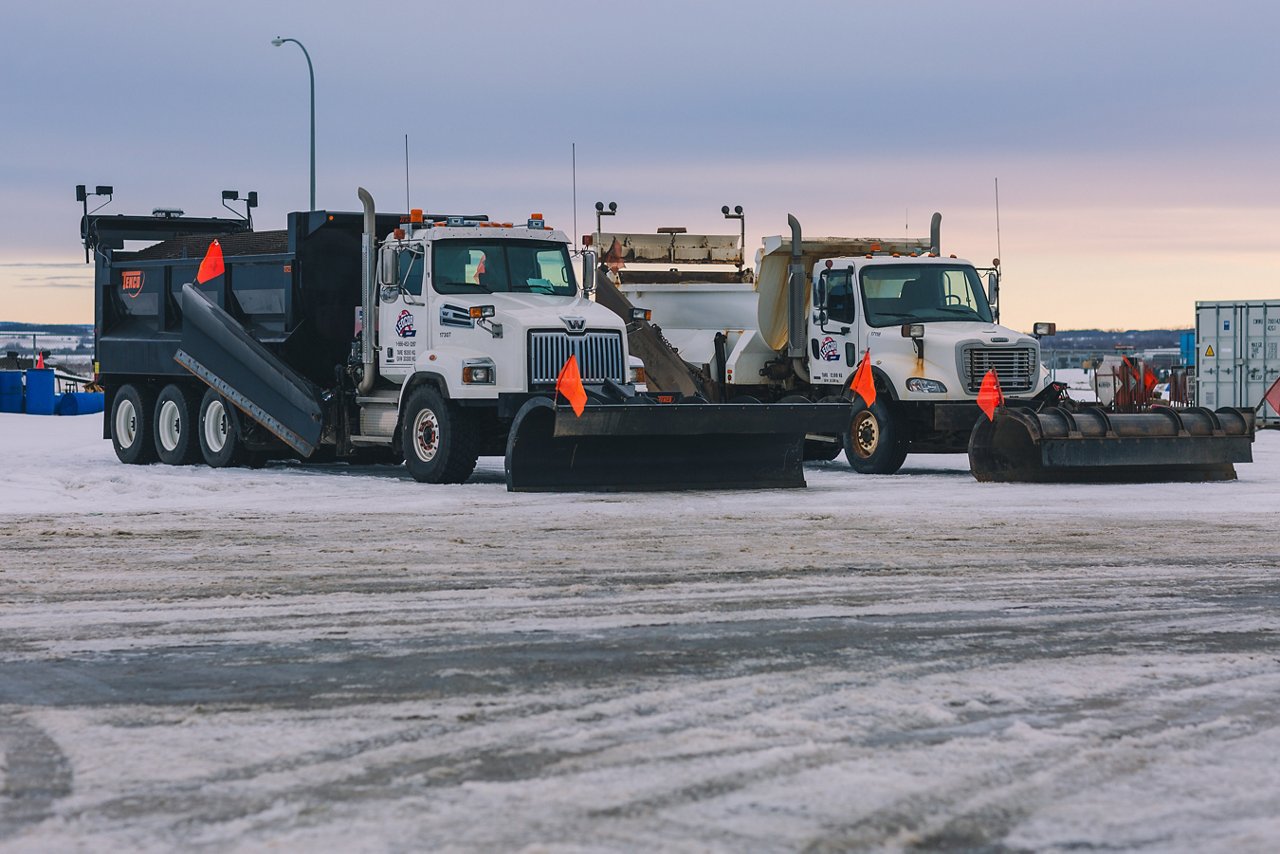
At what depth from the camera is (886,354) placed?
20844 mm

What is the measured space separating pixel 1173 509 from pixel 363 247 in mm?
8912

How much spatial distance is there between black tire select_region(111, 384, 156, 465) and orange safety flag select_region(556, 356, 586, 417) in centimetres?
769

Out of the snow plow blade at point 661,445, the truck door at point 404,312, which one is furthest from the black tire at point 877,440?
the truck door at point 404,312

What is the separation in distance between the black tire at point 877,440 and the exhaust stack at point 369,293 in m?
5.51

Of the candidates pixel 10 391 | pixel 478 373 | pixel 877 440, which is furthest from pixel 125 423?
pixel 10 391

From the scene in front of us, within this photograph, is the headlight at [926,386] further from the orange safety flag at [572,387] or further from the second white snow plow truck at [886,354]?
the orange safety flag at [572,387]

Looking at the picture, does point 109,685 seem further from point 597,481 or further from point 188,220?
point 188,220

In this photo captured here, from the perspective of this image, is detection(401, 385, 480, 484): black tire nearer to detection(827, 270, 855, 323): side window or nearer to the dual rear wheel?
the dual rear wheel

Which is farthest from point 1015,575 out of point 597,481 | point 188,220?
point 188,220

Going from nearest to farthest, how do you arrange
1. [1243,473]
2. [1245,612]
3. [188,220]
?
[1245,612] < [1243,473] < [188,220]

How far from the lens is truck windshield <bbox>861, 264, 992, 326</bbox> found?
832 inches

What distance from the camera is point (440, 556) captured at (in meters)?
11.6

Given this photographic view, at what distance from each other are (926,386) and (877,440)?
872 mm

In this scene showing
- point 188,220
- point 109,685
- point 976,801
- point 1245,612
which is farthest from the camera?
point 188,220
